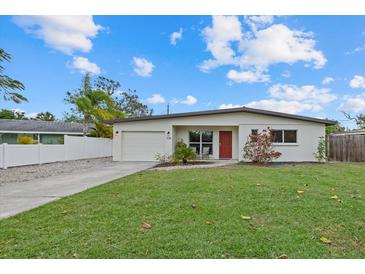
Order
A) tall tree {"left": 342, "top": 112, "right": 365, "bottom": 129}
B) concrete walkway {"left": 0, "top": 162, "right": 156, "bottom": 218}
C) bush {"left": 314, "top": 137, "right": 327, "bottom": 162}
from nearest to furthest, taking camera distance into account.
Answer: concrete walkway {"left": 0, "top": 162, "right": 156, "bottom": 218} < bush {"left": 314, "top": 137, "right": 327, "bottom": 162} < tall tree {"left": 342, "top": 112, "right": 365, "bottom": 129}

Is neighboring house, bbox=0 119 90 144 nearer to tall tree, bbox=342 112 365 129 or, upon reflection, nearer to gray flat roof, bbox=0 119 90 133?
gray flat roof, bbox=0 119 90 133

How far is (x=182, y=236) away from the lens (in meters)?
4.16

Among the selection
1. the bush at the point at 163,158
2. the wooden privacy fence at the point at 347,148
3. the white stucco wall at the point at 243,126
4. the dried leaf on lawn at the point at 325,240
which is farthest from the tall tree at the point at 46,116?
the dried leaf on lawn at the point at 325,240

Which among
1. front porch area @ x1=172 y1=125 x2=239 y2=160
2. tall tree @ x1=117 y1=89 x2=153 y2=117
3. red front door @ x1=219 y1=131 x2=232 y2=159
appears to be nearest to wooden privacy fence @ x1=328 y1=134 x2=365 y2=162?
front porch area @ x1=172 y1=125 x2=239 y2=160

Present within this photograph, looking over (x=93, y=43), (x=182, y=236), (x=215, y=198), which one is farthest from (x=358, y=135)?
(x=182, y=236)

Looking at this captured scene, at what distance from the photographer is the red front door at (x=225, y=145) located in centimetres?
2042

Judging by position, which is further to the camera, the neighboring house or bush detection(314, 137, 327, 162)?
the neighboring house

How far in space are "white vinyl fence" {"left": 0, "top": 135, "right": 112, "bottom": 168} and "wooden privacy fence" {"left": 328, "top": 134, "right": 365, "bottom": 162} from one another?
16721mm

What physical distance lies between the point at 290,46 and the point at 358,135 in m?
8.47

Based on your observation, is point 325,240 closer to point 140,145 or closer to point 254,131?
point 254,131

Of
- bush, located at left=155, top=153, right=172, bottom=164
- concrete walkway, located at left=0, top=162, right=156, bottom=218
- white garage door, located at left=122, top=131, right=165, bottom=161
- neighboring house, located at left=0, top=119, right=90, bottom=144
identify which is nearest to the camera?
concrete walkway, located at left=0, top=162, right=156, bottom=218

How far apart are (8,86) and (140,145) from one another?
9163mm

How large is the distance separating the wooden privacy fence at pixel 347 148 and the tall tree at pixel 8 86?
59.1 feet

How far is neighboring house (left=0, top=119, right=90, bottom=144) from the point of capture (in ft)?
Result: 104
